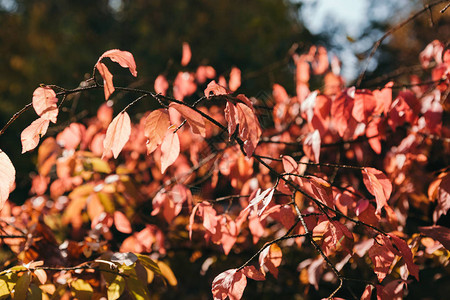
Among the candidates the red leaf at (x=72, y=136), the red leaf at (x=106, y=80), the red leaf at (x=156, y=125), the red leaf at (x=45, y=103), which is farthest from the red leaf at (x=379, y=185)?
the red leaf at (x=72, y=136)

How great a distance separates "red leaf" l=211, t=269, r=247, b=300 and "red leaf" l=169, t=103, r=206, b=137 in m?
0.35

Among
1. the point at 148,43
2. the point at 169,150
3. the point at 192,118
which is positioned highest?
the point at 192,118

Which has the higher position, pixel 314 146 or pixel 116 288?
pixel 314 146

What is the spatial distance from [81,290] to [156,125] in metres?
0.58

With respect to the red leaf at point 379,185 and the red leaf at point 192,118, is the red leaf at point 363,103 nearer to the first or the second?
the red leaf at point 379,185

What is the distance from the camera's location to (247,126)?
33.8 inches

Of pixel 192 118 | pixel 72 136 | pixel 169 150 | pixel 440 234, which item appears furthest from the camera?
pixel 72 136

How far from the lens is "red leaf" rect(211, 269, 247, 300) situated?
83 cm

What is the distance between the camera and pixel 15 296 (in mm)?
909

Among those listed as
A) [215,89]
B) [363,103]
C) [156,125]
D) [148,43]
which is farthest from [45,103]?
[148,43]

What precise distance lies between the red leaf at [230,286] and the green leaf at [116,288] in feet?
0.88

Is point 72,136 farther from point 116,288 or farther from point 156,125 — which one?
point 156,125

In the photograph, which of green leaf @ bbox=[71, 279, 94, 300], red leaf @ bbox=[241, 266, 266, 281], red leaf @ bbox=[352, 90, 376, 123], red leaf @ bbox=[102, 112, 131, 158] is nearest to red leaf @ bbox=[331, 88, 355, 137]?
red leaf @ bbox=[352, 90, 376, 123]

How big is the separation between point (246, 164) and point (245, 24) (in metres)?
5.18
